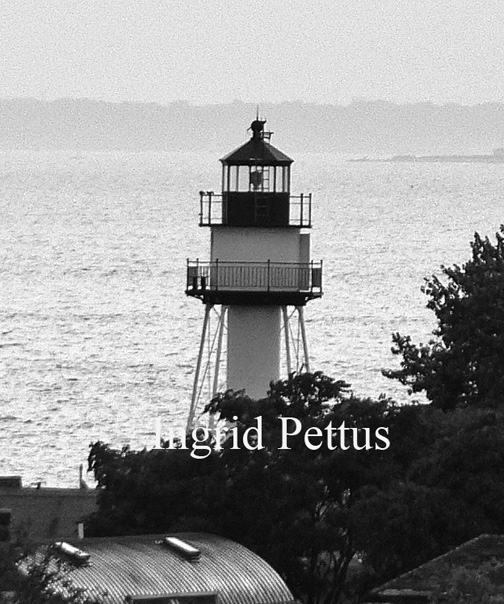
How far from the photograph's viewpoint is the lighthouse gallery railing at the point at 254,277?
39.7m

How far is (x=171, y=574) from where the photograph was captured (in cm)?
2462

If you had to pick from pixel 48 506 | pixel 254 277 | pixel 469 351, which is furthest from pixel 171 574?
pixel 254 277

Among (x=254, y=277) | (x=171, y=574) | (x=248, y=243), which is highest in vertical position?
(x=248, y=243)

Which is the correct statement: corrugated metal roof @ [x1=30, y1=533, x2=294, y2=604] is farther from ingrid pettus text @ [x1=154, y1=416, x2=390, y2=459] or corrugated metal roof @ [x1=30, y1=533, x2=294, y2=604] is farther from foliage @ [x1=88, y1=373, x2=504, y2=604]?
ingrid pettus text @ [x1=154, y1=416, x2=390, y2=459]

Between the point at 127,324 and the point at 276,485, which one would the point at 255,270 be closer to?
the point at 276,485

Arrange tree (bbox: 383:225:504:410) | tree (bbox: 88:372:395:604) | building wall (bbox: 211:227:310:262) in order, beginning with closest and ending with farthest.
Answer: tree (bbox: 88:372:395:604)
tree (bbox: 383:225:504:410)
building wall (bbox: 211:227:310:262)

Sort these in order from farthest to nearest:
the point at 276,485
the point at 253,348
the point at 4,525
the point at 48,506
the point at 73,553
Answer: the point at 253,348
the point at 48,506
the point at 276,485
the point at 4,525
the point at 73,553

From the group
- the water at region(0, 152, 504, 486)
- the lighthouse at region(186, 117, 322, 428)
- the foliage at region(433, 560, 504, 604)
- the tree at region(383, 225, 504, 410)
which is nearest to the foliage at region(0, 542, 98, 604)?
the foliage at region(433, 560, 504, 604)

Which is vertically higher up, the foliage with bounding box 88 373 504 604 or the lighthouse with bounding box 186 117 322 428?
Answer: the lighthouse with bounding box 186 117 322 428

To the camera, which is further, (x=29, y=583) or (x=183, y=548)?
(x=183, y=548)

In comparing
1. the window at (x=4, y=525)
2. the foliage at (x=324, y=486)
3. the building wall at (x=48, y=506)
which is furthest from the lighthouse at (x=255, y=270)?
the window at (x=4, y=525)

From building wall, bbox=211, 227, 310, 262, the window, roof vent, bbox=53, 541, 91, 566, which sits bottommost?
the window

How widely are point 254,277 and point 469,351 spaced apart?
16.6 ft

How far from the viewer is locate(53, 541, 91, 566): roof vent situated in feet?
79.0
